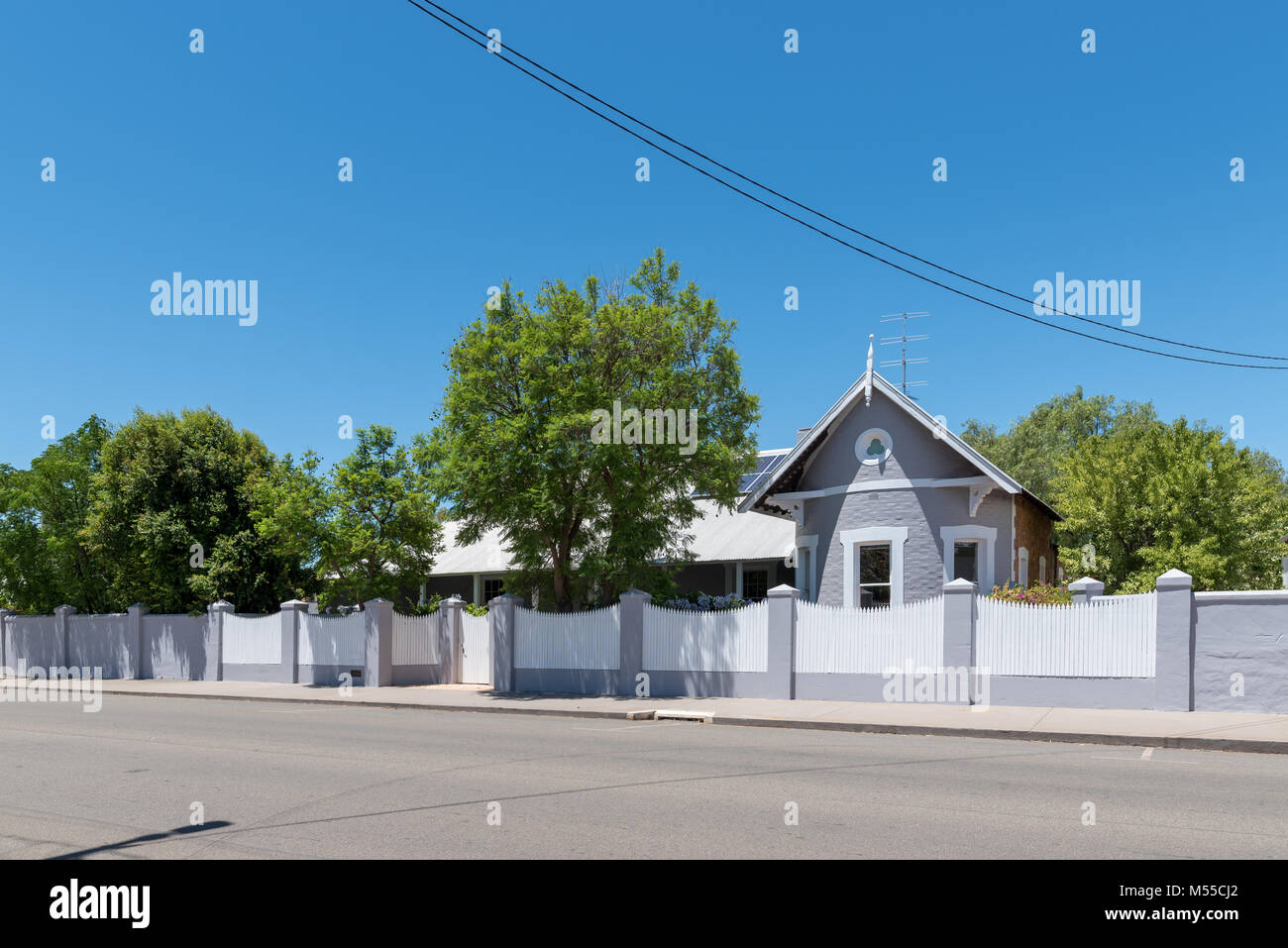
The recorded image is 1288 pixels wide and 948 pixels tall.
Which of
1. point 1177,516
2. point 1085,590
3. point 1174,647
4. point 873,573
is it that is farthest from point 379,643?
point 1177,516

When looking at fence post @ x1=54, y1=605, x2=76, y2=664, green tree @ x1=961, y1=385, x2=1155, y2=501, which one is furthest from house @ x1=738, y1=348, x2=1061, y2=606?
green tree @ x1=961, y1=385, x2=1155, y2=501

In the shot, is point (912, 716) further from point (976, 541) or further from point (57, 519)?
point (57, 519)

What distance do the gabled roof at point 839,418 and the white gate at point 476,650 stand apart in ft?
22.5

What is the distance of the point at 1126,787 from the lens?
9812mm

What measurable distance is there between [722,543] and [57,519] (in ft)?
72.4

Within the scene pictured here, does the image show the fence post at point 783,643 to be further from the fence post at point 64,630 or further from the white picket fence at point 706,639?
the fence post at point 64,630

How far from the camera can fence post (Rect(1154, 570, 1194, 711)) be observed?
16.2 metres

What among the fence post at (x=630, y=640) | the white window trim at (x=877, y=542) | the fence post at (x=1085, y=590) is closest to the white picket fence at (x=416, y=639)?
the fence post at (x=630, y=640)

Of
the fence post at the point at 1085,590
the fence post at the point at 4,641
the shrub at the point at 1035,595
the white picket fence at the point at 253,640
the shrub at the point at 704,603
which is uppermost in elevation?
the fence post at the point at 1085,590

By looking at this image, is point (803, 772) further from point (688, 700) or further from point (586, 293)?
point (586, 293)

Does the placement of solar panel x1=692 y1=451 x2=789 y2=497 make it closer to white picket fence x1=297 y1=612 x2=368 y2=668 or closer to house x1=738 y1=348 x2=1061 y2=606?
house x1=738 y1=348 x2=1061 y2=606

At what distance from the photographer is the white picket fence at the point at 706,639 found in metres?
19.9

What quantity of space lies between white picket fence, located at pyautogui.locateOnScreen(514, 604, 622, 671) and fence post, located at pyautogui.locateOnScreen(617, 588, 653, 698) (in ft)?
0.36
